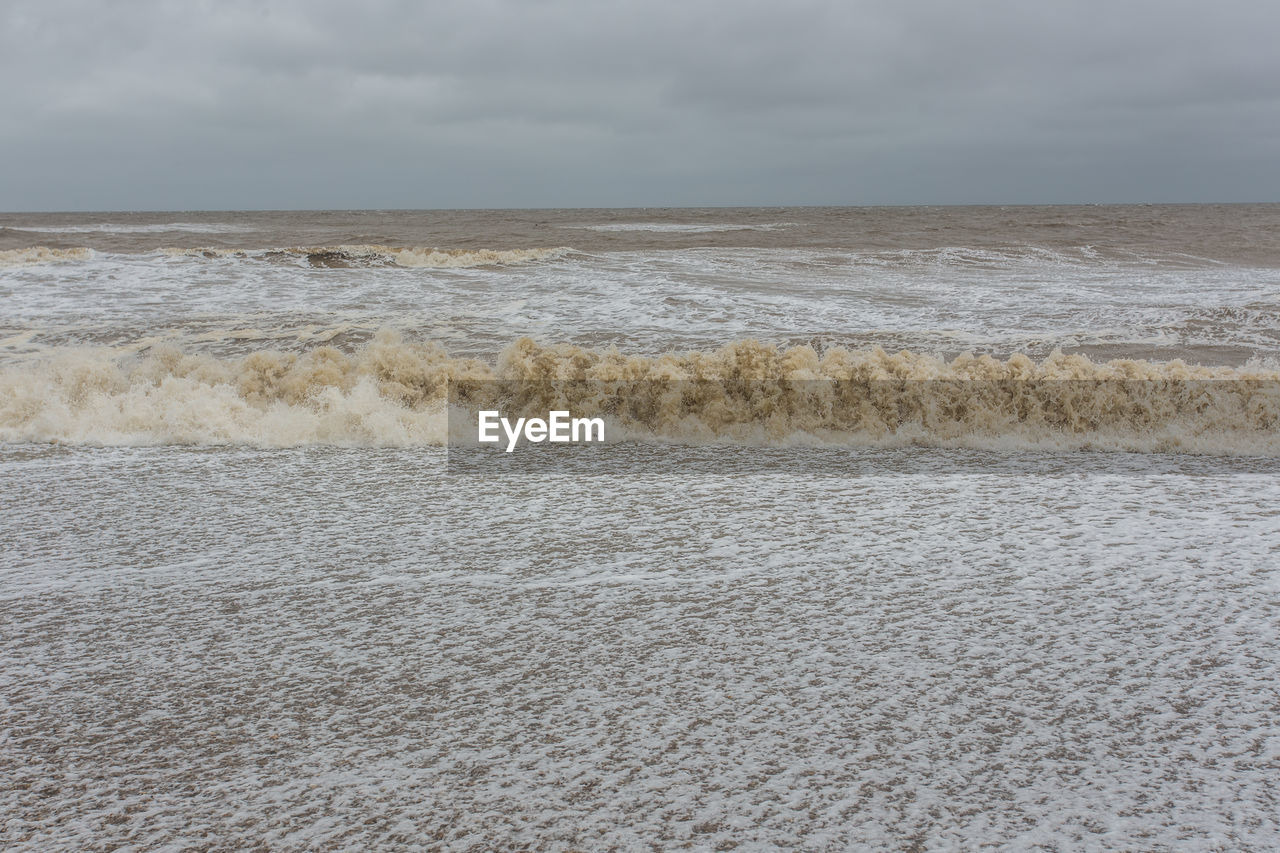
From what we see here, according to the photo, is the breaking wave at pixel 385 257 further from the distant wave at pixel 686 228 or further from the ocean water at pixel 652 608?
the distant wave at pixel 686 228

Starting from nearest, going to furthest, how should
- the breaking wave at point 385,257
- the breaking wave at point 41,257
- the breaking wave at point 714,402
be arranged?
the breaking wave at point 714,402, the breaking wave at point 41,257, the breaking wave at point 385,257

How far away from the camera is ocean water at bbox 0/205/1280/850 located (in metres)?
1.31

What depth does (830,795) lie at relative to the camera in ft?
4.30

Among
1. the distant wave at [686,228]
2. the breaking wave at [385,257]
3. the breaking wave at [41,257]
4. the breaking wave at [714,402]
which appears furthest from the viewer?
the distant wave at [686,228]

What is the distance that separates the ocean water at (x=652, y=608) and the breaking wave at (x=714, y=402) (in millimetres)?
20

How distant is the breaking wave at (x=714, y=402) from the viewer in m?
3.63

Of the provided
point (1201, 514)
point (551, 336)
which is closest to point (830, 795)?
point (1201, 514)

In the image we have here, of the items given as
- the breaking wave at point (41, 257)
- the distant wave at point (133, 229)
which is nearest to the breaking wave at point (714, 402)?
the breaking wave at point (41, 257)

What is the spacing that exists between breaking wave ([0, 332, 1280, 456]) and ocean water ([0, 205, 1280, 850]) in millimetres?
20

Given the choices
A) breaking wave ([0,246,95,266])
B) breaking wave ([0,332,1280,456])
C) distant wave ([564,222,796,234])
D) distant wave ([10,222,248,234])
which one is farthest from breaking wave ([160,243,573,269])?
distant wave ([10,222,248,234])

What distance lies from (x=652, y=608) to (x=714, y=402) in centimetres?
208

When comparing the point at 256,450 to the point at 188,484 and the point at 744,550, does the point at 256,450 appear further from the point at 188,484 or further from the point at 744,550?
the point at 744,550

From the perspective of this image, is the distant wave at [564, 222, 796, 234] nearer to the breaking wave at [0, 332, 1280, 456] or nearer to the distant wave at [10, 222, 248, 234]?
the distant wave at [10, 222, 248, 234]

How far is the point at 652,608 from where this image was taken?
6.41 feet
